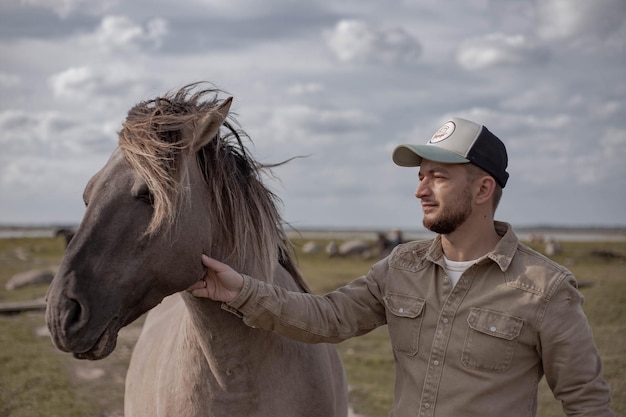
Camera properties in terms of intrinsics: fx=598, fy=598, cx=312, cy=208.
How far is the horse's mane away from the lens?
7.31ft

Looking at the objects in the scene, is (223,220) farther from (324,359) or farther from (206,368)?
(324,359)

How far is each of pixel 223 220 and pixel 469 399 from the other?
3.91ft

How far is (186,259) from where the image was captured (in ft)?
7.50

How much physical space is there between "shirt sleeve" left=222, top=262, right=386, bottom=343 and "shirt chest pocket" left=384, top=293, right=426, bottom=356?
0.15 meters

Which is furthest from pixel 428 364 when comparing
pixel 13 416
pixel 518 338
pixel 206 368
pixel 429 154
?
pixel 13 416

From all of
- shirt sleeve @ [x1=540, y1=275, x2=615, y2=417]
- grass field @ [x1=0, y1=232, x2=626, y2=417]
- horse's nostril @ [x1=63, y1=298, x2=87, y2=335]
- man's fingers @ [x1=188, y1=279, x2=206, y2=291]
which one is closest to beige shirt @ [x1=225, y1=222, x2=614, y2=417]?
shirt sleeve @ [x1=540, y1=275, x2=615, y2=417]

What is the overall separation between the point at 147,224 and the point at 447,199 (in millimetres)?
1140

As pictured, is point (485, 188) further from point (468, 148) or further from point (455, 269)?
point (455, 269)

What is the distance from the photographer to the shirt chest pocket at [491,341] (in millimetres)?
2170

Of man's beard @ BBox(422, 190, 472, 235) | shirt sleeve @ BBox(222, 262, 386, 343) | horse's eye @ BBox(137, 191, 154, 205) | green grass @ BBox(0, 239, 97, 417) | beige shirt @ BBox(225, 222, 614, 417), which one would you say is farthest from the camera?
green grass @ BBox(0, 239, 97, 417)

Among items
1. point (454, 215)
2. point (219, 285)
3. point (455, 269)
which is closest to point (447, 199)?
point (454, 215)

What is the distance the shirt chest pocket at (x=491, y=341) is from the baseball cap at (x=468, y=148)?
545 millimetres

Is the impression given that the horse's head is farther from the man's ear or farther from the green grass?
the green grass

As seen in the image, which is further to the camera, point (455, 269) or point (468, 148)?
point (455, 269)
